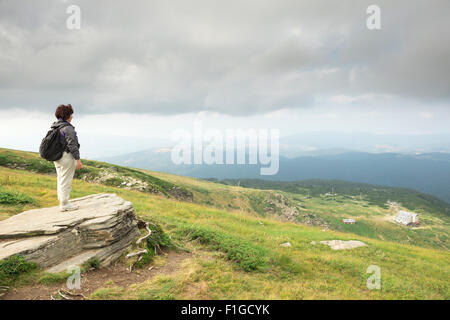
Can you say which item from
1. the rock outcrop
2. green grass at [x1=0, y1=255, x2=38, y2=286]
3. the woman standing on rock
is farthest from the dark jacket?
green grass at [x1=0, y1=255, x2=38, y2=286]

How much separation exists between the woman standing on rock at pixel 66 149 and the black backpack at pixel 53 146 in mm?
132

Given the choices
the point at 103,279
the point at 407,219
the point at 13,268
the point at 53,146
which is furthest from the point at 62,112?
the point at 407,219

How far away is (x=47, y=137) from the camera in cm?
886

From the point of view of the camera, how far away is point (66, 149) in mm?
9203

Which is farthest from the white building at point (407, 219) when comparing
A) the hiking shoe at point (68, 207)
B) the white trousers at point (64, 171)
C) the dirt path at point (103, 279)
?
the white trousers at point (64, 171)

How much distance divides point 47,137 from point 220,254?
350 inches

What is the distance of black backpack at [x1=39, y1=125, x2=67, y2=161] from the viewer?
8.78 m

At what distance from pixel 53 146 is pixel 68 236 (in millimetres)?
3579

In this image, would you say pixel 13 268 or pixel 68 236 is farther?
pixel 68 236

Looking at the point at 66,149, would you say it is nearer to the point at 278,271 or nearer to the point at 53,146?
the point at 53,146

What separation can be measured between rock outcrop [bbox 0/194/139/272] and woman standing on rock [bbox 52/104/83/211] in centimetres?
145

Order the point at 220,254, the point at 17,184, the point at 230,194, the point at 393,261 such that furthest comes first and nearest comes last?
the point at 230,194, the point at 17,184, the point at 393,261, the point at 220,254
